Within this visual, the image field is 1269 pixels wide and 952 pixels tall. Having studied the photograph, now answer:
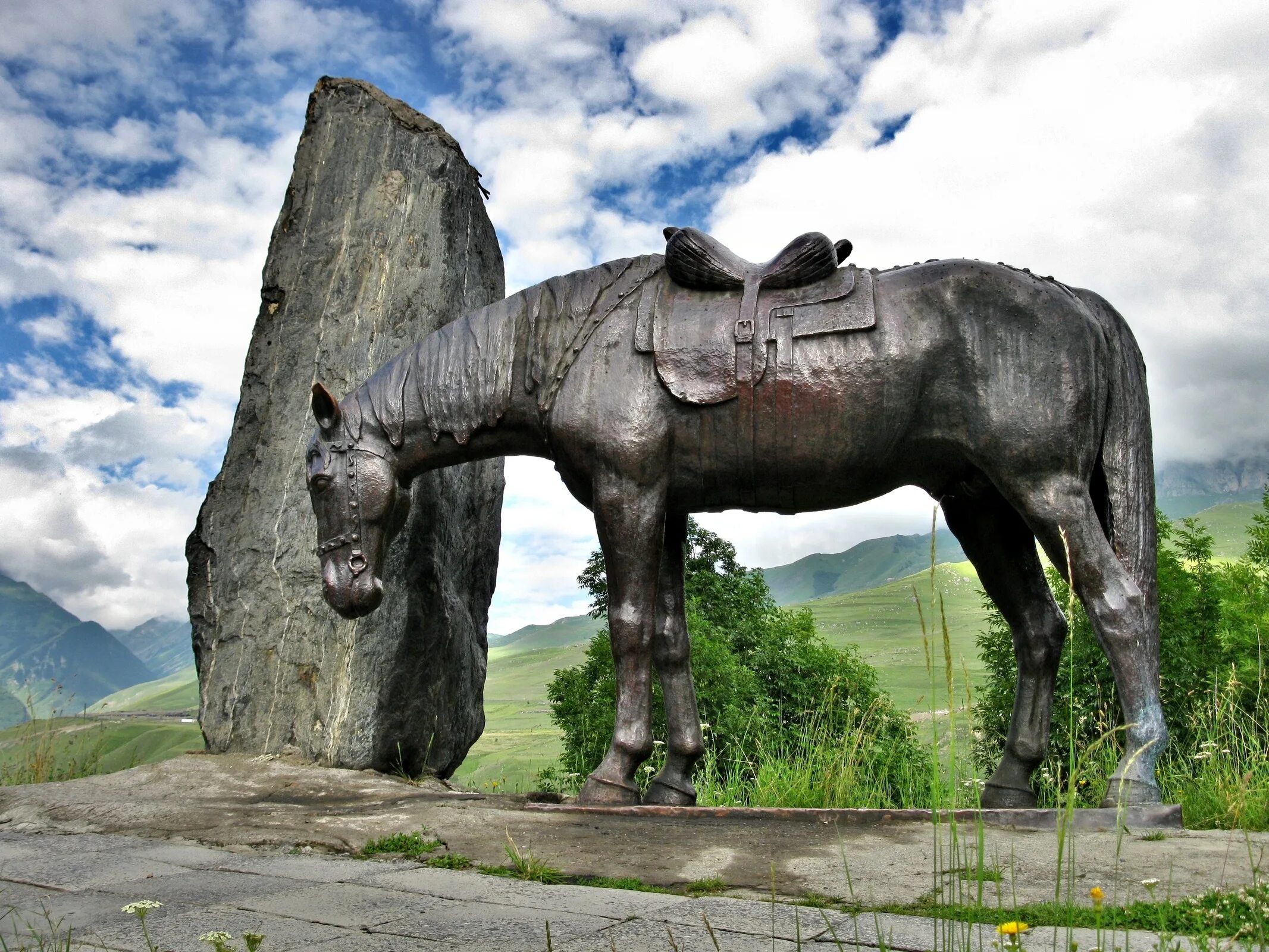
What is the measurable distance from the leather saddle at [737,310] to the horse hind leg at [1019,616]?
3.75 feet

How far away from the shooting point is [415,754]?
18.4ft

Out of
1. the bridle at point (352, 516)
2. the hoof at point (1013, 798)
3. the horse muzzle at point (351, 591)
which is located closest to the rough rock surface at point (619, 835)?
the horse muzzle at point (351, 591)

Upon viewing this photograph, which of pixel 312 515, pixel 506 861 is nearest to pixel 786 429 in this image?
pixel 506 861

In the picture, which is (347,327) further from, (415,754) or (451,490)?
(415,754)

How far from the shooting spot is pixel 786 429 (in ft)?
13.8

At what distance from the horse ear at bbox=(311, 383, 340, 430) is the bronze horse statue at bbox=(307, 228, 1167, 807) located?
0.05 ft

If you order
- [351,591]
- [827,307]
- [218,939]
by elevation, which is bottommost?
[218,939]

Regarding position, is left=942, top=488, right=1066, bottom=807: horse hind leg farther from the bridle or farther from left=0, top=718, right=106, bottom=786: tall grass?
left=0, top=718, right=106, bottom=786: tall grass

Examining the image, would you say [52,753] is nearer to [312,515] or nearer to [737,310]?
[312,515]

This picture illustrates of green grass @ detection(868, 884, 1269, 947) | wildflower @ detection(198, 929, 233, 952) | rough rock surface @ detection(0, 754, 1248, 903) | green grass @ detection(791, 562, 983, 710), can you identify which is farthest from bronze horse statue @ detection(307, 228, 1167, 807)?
green grass @ detection(791, 562, 983, 710)

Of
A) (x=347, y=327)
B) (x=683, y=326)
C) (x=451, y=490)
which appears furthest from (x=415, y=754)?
(x=683, y=326)

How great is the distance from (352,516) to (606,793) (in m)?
1.78

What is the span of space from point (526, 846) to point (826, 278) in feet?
8.56

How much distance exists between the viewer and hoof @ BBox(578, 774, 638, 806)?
4.21 m
